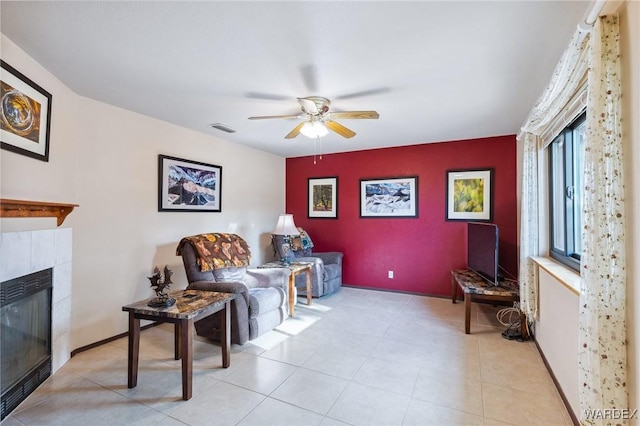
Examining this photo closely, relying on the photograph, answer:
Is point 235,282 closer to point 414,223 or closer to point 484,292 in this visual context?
point 484,292

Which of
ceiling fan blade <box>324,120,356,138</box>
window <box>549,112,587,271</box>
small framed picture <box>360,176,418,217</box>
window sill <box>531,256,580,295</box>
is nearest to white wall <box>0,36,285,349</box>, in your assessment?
ceiling fan blade <box>324,120,356,138</box>

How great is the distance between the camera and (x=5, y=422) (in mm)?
1826

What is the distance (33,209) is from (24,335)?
2.95ft

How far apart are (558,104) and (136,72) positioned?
10.1 ft

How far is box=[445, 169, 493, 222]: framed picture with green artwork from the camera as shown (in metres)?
4.19

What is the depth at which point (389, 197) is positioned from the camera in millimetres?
4797

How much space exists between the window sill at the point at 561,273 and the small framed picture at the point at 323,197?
3.11m

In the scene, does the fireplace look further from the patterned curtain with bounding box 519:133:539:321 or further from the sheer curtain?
the patterned curtain with bounding box 519:133:539:321

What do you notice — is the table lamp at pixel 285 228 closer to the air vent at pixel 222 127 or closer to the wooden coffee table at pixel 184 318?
the air vent at pixel 222 127

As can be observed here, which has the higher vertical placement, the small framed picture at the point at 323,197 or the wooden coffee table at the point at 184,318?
the small framed picture at the point at 323,197

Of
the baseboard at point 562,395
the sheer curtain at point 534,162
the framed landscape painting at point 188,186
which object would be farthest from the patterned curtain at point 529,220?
the framed landscape painting at point 188,186

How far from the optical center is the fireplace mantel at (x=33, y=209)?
186 centimetres

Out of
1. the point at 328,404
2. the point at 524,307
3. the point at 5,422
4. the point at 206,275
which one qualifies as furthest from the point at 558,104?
the point at 5,422

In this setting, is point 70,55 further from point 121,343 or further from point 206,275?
point 121,343
